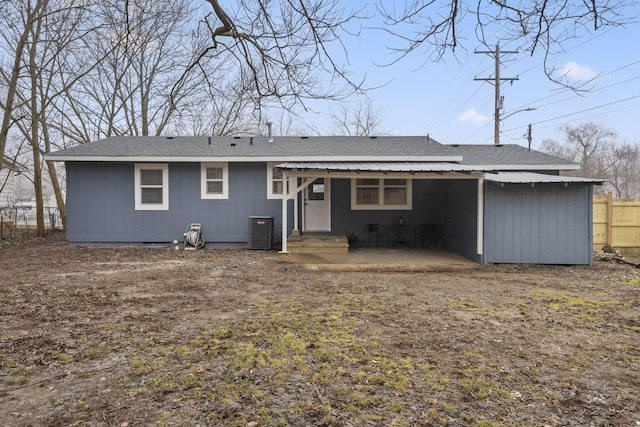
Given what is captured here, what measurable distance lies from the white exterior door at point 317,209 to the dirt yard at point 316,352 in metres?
4.30

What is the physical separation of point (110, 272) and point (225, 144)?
17.8 ft

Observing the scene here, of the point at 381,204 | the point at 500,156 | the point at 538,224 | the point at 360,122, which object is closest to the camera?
the point at 538,224

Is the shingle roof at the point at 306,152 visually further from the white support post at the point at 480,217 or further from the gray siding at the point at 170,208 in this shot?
the white support post at the point at 480,217

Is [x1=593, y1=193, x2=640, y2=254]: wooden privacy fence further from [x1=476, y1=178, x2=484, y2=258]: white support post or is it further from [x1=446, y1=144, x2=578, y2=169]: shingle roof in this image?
[x1=476, y1=178, x2=484, y2=258]: white support post

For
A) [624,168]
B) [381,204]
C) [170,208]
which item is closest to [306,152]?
[381,204]

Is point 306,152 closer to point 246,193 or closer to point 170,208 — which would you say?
point 246,193

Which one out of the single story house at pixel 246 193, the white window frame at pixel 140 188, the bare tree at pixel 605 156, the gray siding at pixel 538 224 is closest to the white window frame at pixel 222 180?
the single story house at pixel 246 193

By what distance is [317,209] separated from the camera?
35.7 feet

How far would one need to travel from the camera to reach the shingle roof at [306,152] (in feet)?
33.7

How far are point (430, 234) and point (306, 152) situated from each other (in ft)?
13.2

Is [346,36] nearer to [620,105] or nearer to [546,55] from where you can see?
[546,55]

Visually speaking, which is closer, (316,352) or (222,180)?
(316,352)

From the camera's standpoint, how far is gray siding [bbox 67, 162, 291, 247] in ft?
34.8

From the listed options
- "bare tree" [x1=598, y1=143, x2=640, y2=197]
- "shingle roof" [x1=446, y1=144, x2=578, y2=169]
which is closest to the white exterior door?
"shingle roof" [x1=446, y1=144, x2=578, y2=169]
